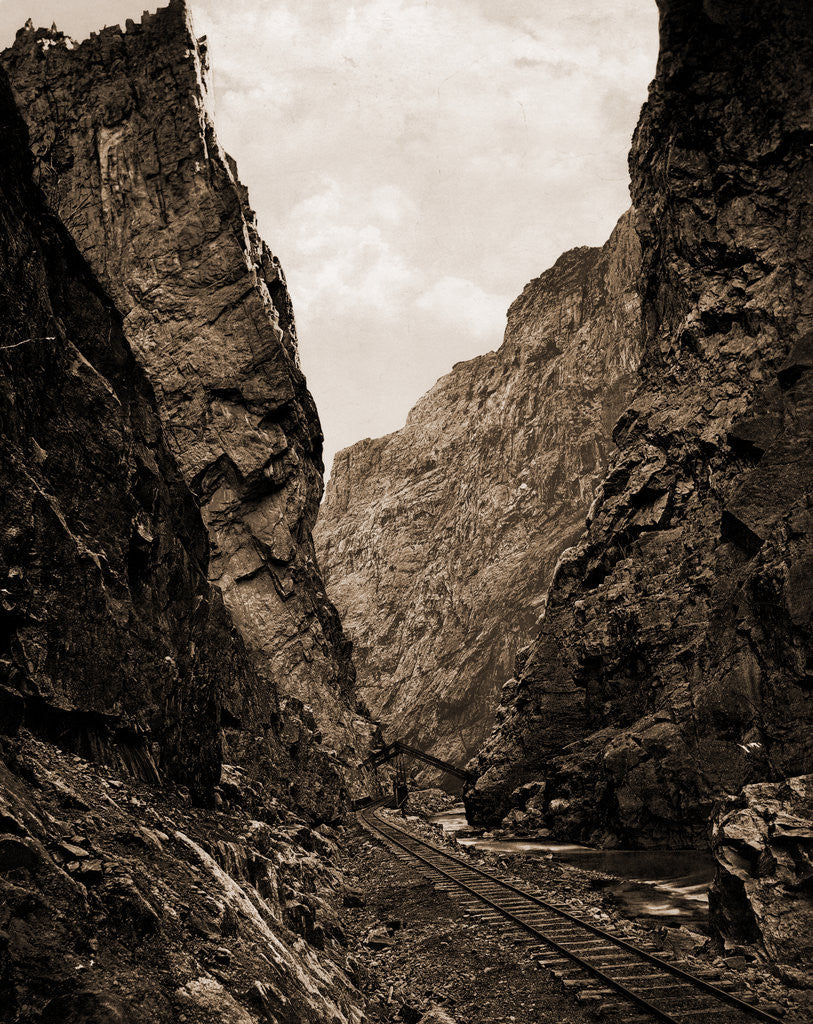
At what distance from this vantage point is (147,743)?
11820 mm

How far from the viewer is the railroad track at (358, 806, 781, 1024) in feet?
31.8

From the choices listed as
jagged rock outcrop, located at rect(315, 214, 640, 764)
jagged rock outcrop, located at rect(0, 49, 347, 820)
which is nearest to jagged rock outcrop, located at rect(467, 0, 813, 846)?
jagged rock outcrop, located at rect(0, 49, 347, 820)

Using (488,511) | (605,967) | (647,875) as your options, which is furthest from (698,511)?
(488,511)

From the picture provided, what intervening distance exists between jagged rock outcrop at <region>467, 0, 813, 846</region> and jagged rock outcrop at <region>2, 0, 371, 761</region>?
16.1 meters

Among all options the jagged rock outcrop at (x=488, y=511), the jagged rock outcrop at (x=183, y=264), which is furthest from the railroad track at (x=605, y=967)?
the jagged rock outcrop at (x=488, y=511)

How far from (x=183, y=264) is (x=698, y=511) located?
99.2 ft

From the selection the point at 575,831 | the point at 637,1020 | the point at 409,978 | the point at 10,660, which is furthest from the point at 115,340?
the point at 575,831

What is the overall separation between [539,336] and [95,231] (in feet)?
244

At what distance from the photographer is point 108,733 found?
10758 mm

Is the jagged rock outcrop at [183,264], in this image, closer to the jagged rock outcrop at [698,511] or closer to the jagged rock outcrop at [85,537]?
the jagged rock outcrop at [698,511]

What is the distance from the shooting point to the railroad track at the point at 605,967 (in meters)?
9.68

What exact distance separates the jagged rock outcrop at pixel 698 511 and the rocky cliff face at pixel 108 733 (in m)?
12.0

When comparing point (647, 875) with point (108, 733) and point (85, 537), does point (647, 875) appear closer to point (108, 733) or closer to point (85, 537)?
point (108, 733)

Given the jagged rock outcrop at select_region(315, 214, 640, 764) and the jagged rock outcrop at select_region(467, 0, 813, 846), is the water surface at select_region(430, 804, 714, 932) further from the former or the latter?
the jagged rock outcrop at select_region(315, 214, 640, 764)
